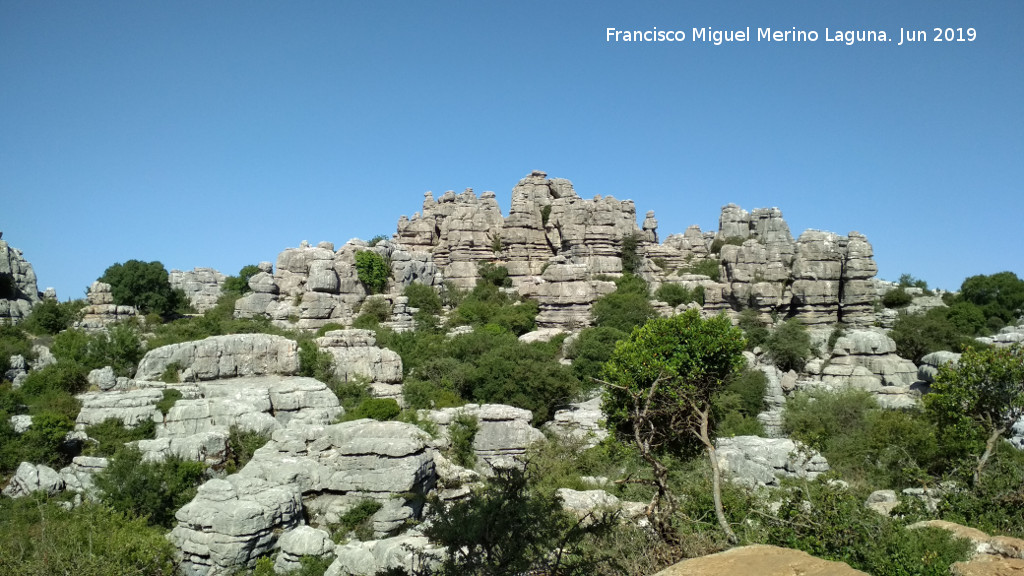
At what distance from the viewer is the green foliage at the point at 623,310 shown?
33.8 m

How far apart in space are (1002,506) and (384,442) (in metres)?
11.9

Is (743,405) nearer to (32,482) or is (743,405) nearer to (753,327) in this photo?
(753,327)

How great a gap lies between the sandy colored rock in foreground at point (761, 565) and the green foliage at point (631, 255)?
36.9 metres

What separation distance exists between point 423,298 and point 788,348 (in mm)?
18094

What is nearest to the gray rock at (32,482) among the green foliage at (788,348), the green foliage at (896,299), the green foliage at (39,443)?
the green foliage at (39,443)

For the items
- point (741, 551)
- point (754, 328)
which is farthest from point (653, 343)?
point (754, 328)

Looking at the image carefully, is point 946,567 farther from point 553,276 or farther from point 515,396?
point 553,276

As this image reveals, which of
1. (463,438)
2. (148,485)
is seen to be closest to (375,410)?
(463,438)

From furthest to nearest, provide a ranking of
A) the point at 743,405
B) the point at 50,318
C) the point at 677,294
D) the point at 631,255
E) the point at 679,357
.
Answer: the point at 631,255, the point at 677,294, the point at 50,318, the point at 743,405, the point at 679,357

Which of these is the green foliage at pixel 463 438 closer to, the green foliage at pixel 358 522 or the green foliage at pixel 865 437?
the green foliage at pixel 358 522

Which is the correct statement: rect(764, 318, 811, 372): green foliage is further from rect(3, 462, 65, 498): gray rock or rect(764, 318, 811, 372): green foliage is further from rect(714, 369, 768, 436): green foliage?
rect(3, 462, 65, 498): gray rock

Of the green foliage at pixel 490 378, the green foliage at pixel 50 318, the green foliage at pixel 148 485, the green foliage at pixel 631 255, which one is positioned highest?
the green foliage at pixel 631 255

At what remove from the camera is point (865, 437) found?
19.8 metres

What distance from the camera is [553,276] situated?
1449 inches
